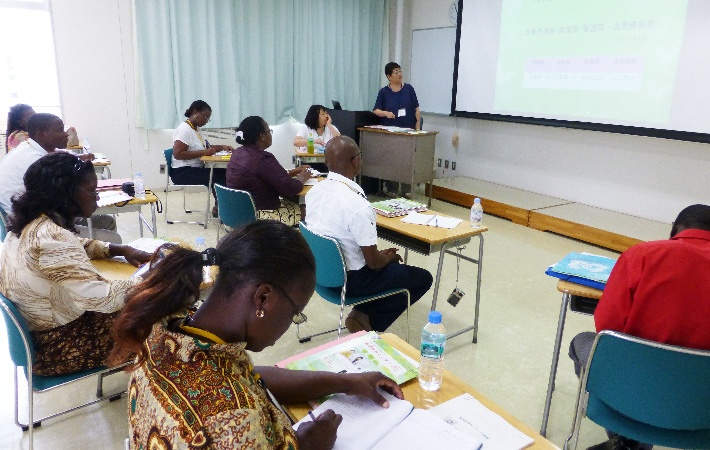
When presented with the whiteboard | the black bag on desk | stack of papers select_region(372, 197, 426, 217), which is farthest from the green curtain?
stack of papers select_region(372, 197, 426, 217)

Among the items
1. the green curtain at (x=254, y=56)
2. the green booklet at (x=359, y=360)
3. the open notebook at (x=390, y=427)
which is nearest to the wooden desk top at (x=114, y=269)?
the green booklet at (x=359, y=360)

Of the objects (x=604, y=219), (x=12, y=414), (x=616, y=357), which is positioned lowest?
(x=12, y=414)

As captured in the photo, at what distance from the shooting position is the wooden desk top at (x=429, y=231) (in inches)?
105

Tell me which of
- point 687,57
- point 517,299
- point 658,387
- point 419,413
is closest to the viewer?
point 419,413

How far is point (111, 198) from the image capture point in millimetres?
3285

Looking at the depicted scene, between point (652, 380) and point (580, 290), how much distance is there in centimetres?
59

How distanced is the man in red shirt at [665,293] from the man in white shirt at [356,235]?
1146 millimetres

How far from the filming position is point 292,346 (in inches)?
116

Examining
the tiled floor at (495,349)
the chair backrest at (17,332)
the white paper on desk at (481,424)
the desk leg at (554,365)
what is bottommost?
the tiled floor at (495,349)

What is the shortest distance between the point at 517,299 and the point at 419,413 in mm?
2695

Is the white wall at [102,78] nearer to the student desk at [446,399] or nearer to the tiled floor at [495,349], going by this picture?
the tiled floor at [495,349]

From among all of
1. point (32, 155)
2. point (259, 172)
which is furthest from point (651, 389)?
point (32, 155)

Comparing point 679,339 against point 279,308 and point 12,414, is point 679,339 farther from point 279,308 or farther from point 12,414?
point 12,414

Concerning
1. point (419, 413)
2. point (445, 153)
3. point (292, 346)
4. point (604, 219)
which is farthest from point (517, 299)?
point (445, 153)
